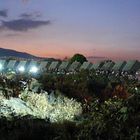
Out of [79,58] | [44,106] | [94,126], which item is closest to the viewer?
[94,126]

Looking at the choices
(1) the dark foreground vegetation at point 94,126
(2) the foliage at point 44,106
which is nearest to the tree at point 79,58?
(2) the foliage at point 44,106

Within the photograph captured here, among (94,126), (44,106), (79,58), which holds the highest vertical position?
(79,58)

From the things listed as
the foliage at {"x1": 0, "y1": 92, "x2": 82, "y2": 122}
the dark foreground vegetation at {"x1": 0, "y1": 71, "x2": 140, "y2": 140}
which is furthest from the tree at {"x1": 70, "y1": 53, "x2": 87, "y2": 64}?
the dark foreground vegetation at {"x1": 0, "y1": 71, "x2": 140, "y2": 140}

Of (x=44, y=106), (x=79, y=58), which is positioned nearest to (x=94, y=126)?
(x=44, y=106)

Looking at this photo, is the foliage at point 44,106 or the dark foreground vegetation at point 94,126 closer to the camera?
the dark foreground vegetation at point 94,126

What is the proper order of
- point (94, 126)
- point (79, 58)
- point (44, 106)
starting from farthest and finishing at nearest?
point (79, 58), point (44, 106), point (94, 126)

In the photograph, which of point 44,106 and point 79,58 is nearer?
point 44,106

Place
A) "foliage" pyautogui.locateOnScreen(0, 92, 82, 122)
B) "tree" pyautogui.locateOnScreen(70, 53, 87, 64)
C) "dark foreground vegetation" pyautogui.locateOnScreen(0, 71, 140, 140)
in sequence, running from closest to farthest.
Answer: "dark foreground vegetation" pyautogui.locateOnScreen(0, 71, 140, 140)
"foliage" pyautogui.locateOnScreen(0, 92, 82, 122)
"tree" pyautogui.locateOnScreen(70, 53, 87, 64)

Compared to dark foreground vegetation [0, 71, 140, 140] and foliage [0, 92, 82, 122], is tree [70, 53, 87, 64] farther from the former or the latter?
dark foreground vegetation [0, 71, 140, 140]

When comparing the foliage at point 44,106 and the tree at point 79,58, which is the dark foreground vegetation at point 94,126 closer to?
the foliage at point 44,106

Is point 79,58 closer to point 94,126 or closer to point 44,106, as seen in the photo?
point 44,106

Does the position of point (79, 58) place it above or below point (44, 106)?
above

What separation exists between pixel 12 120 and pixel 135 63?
95.9ft

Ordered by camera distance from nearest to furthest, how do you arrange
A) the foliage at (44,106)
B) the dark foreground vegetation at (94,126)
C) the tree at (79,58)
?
the dark foreground vegetation at (94,126), the foliage at (44,106), the tree at (79,58)
